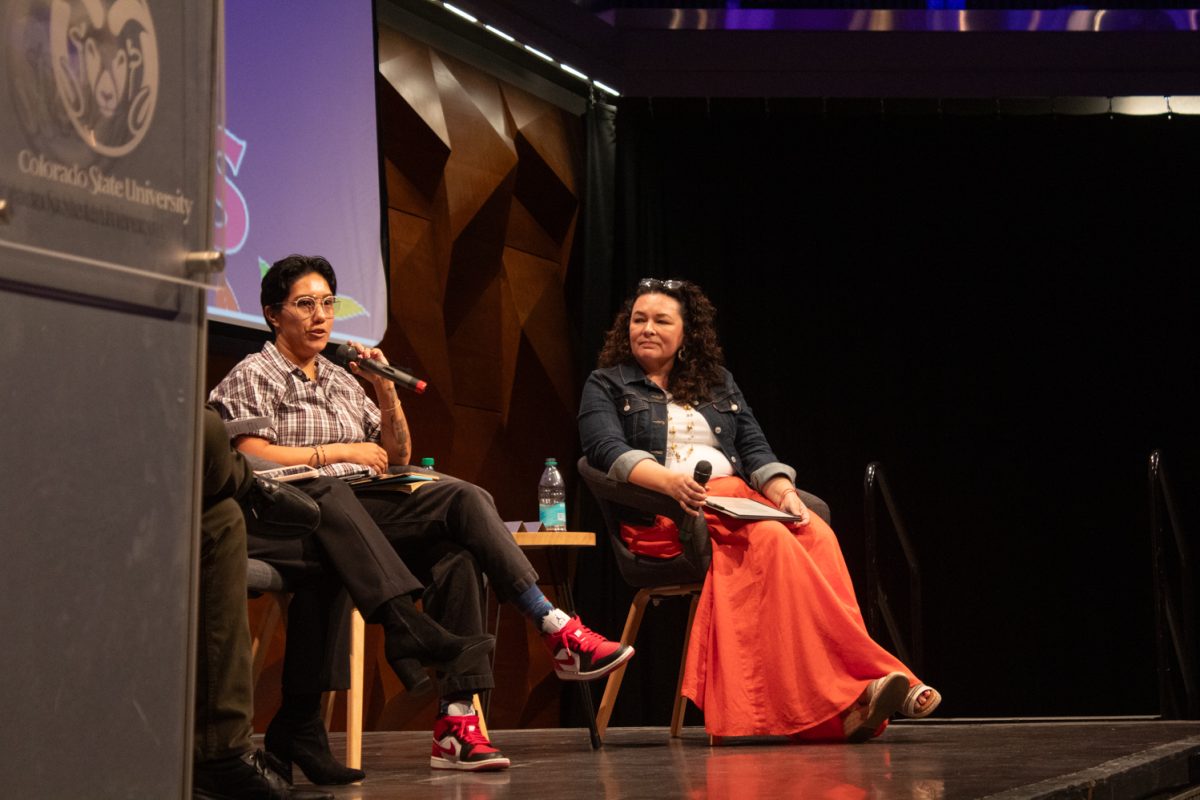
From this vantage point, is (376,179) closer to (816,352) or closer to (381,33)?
(381,33)

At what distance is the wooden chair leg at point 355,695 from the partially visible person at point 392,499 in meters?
0.14

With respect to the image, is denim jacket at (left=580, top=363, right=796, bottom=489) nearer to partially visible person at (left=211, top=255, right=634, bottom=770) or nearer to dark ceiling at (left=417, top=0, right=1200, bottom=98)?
partially visible person at (left=211, top=255, right=634, bottom=770)

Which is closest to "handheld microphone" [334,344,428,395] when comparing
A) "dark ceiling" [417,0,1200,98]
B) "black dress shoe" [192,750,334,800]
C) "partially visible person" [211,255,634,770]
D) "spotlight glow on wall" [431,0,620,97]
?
"partially visible person" [211,255,634,770]

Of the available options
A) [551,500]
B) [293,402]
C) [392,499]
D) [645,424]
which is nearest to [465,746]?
[392,499]

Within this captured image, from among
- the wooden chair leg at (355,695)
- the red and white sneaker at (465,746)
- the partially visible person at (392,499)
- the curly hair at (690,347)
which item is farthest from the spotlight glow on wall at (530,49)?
the red and white sneaker at (465,746)

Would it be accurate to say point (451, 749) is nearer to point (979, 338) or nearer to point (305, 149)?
point (305, 149)

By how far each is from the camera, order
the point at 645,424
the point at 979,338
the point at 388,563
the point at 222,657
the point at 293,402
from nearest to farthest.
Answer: the point at 222,657
the point at 388,563
the point at 293,402
the point at 645,424
the point at 979,338

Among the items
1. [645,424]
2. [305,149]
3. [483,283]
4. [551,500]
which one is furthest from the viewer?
[483,283]

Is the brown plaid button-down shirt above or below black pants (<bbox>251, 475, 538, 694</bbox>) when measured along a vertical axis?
above

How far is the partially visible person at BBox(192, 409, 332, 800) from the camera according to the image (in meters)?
1.61

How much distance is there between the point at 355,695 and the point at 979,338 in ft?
13.1

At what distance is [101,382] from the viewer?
919mm

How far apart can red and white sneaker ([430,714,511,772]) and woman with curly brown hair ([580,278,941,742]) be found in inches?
29.8

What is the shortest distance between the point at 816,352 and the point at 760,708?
114 inches
